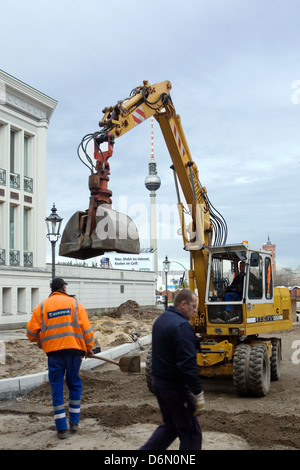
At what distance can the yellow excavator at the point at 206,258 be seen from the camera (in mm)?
8078

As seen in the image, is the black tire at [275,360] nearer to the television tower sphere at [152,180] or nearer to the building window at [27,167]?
the building window at [27,167]

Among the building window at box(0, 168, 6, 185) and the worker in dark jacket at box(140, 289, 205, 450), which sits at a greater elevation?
the building window at box(0, 168, 6, 185)

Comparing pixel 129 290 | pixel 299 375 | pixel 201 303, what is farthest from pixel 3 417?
pixel 129 290

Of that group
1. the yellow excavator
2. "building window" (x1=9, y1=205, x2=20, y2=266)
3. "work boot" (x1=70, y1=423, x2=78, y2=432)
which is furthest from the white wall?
"work boot" (x1=70, y1=423, x2=78, y2=432)

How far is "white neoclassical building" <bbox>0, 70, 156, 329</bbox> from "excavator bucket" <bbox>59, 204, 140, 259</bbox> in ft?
56.9

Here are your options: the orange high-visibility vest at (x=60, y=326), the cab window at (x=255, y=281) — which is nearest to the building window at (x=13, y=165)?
the cab window at (x=255, y=281)

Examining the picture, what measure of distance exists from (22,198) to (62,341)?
20783 millimetres

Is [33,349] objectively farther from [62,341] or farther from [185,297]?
[185,297]

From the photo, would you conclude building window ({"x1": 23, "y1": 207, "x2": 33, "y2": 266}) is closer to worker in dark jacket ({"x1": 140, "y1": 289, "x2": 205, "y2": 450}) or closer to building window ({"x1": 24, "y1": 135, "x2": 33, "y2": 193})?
building window ({"x1": 24, "y1": 135, "x2": 33, "y2": 193})

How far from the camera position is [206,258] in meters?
11.1

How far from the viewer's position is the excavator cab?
7758 mm

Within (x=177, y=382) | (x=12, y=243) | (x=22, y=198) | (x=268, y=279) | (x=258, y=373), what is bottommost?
(x=258, y=373)

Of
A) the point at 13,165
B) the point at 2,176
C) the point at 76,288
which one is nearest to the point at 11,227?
the point at 2,176

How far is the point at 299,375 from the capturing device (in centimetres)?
1270
